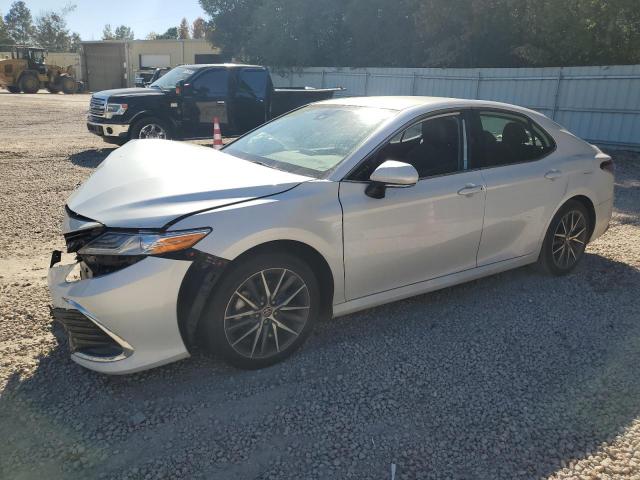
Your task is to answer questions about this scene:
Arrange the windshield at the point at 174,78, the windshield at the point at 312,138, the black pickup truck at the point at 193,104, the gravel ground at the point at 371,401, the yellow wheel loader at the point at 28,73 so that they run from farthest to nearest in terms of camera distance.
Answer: the yellow wheel loader at the point at 28,73 < the windshield at the point at 174,78 < the black pickup truck at the point at 193,104 < the windshield at the point at 312,138 < the gravel ground at the point at 371,401

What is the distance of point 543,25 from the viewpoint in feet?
57.0

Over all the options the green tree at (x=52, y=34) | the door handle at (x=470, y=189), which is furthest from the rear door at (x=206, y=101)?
the green tree at (x=52, y=34)

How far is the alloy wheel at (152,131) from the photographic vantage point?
→ 35.9 ft

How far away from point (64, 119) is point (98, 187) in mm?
17567

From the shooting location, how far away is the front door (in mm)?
3514

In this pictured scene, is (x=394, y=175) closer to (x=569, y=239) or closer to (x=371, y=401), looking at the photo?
(x=371, y=401)

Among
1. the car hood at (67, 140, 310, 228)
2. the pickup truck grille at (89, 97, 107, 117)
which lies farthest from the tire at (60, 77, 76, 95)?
the car hood at (67, 140, 310, 228)

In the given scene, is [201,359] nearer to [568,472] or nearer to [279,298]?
[279,298]

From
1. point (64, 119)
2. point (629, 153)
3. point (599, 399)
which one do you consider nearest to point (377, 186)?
point (599, 399)

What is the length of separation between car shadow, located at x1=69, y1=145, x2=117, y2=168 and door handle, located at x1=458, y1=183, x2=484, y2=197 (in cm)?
770

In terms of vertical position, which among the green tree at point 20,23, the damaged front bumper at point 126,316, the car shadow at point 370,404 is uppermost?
the green tree at point 20,23

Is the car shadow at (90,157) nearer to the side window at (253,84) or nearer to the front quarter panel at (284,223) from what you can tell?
the side window at (253,84)

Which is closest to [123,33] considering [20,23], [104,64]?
[20,23]

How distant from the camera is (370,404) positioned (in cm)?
306
